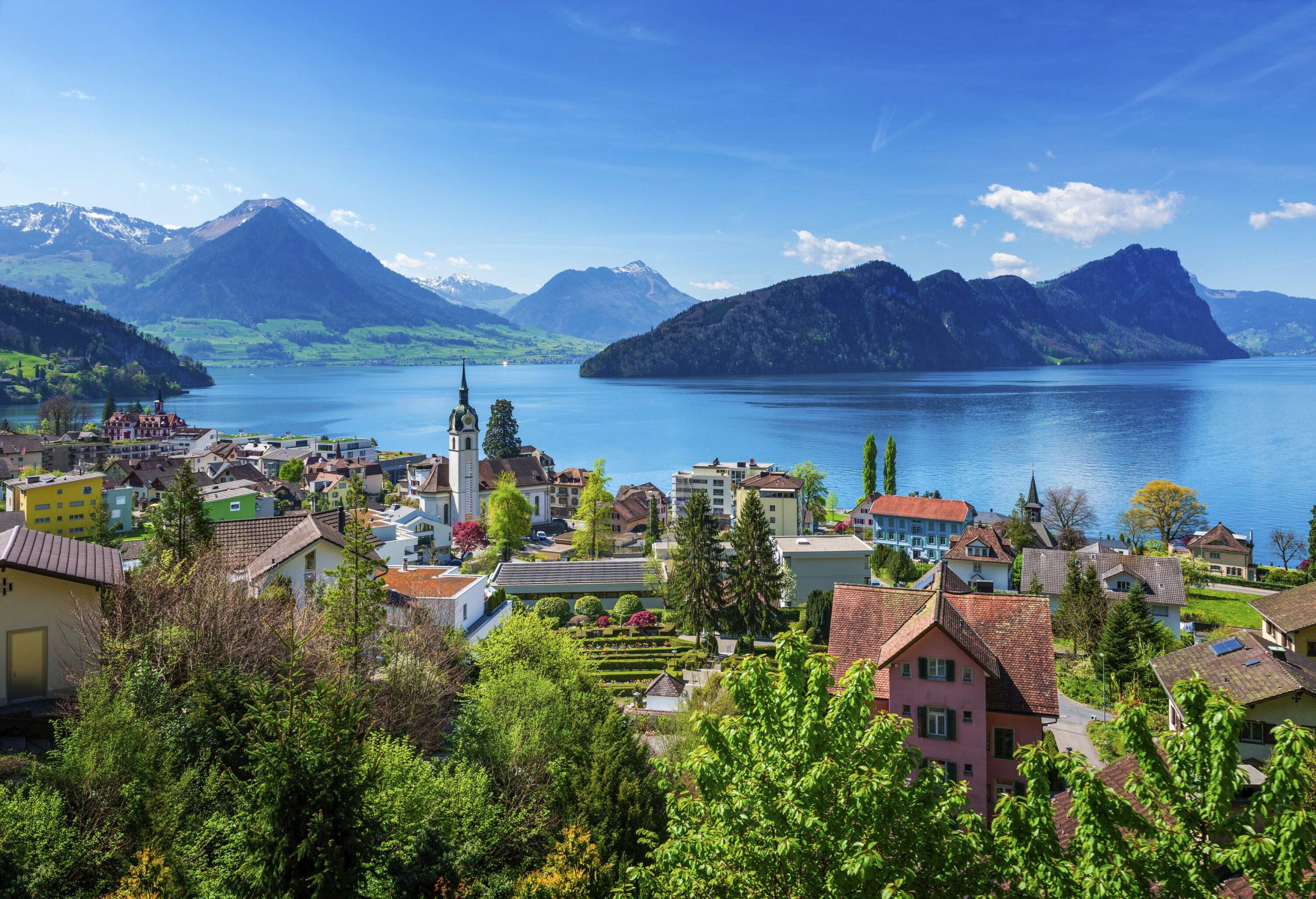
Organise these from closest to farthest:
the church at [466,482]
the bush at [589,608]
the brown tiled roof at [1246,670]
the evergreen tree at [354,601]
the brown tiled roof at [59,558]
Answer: the brown tiled roof at [59,558] < the evergreen tree at [354,601] < the brown tiled roof at [1246,670] < the bush at [589,608] < the church at [466,482]

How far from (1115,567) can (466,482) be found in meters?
53.8

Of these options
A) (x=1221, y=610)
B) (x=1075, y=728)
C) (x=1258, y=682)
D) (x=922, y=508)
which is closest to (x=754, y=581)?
(x=1075, y=728)

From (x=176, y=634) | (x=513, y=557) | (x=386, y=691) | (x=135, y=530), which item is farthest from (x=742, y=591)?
(x=135, y=530)

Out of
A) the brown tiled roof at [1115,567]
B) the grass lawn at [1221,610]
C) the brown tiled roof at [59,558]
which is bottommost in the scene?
the grass lawn at [1221,610]

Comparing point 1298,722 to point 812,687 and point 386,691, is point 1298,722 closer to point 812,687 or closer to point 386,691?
point 812,687

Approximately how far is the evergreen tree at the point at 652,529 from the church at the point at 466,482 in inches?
432

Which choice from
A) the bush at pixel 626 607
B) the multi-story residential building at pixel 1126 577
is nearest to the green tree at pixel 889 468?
the multi-story residential building at pixel 1126 577

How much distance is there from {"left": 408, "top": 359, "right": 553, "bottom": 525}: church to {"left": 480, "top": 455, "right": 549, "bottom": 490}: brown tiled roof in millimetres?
75

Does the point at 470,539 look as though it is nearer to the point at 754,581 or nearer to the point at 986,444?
the point at 754,581

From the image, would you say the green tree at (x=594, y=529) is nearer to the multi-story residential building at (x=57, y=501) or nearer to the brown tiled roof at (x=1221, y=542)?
the multi-story residential building at (x=57, y=501)

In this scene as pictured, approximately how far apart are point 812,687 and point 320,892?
19.7 feet

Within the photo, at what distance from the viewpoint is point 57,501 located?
65.2 metres

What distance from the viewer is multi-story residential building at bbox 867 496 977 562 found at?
71.5 metres

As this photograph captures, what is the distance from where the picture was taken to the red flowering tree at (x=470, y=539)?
226 ft
